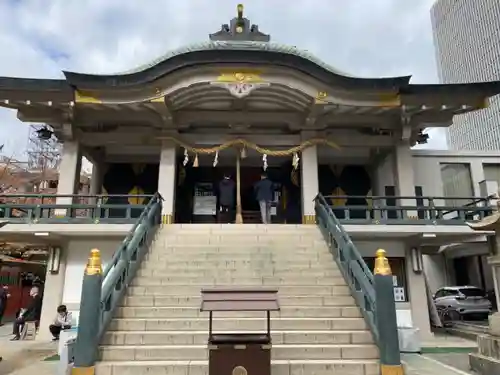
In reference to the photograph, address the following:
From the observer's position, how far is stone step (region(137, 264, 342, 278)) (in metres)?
8.58

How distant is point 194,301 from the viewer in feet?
25.2

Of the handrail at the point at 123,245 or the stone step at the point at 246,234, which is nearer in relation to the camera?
the handrail at the point at 123,245

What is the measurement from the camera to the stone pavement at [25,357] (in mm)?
6688

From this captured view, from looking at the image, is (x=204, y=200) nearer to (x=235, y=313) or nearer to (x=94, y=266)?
(x=235, y=313)

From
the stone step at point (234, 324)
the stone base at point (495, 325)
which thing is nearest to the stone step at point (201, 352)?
the stone step at point (234, 324)

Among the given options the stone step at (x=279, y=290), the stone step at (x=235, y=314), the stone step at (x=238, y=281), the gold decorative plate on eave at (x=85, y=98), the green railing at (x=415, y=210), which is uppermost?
the gold decorative plate on eave at (x=85, y=98)

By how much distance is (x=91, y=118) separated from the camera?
13.5 meters

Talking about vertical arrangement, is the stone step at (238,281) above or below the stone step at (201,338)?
above

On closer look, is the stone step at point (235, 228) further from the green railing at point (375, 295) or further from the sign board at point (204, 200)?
the sign board at point (204, 200)

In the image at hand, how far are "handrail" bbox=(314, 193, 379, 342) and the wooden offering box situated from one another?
226cm

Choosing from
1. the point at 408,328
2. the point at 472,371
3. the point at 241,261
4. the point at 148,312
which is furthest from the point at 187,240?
the point at 472,371

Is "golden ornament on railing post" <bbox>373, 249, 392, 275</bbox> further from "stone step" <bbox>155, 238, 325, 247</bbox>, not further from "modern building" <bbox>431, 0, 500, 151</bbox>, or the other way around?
"modern building" <bbox>431, 0, 500, 151</bbox>

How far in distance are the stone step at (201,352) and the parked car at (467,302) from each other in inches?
483

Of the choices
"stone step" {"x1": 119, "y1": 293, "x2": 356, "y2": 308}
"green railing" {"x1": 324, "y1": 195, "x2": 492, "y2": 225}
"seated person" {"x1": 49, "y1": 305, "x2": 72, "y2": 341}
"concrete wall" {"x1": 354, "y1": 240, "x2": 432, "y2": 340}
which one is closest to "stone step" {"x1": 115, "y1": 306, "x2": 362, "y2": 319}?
"stone step" {"x1": 119, "y1": 293, "x2": 356, "y2": 308}
